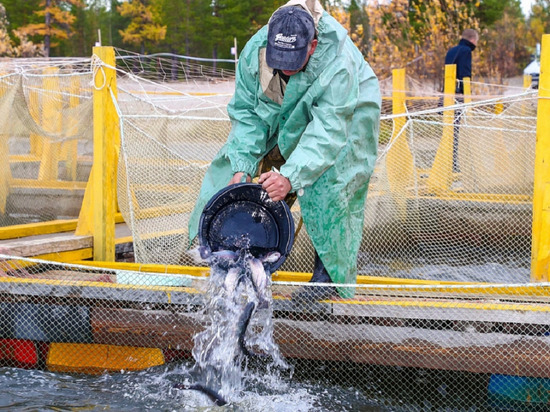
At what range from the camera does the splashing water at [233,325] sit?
13.6ft

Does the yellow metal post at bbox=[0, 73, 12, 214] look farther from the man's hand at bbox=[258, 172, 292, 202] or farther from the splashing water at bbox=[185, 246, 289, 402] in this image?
the man's hand at bbox=[258, 172, 292, 202]

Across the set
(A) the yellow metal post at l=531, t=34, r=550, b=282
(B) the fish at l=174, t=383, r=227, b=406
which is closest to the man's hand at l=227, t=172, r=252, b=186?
(B) the fish at l=174, t=383, r=227, b=406

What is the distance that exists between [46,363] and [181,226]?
155 centimetres

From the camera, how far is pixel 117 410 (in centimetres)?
435

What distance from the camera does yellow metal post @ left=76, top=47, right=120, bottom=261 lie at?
5812 mm

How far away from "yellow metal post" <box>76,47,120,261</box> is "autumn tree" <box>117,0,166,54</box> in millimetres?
34530

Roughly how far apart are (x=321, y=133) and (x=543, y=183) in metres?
1.96

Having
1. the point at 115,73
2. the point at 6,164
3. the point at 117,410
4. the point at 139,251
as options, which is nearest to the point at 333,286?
the point at 117,410

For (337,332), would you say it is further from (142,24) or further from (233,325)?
(142,24)

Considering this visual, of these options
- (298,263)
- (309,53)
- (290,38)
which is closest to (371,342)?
(309,53)

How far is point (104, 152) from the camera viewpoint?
5844 millimetres

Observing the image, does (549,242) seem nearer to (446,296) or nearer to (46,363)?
(446,296)

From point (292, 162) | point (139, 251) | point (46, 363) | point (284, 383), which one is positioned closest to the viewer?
point (292, 162)

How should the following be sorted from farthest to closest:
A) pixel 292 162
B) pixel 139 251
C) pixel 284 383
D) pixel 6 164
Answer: pixel 6 164, pixel 139 251, pixel 284 383, pixel 292 162
